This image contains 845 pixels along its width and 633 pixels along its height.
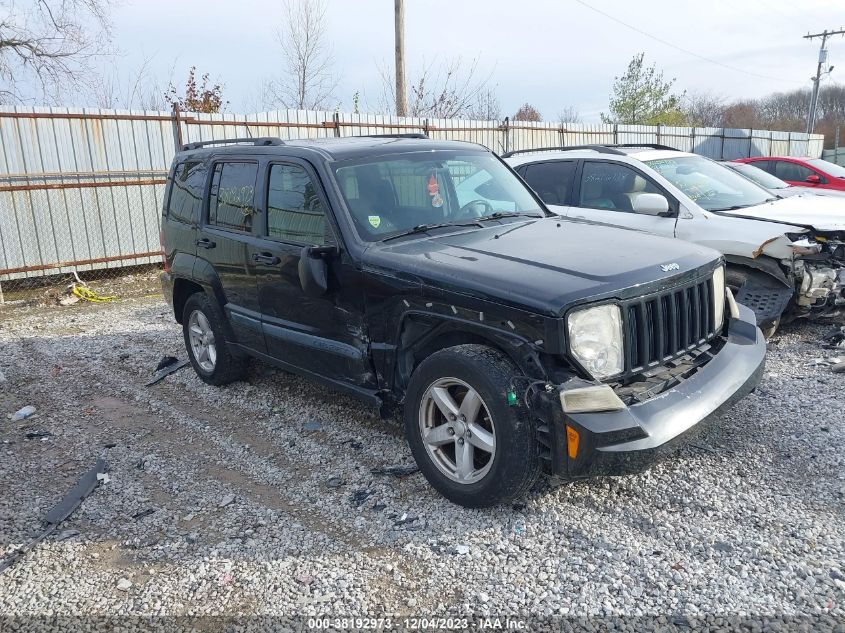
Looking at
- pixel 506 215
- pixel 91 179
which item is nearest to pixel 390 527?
pixel 506 215

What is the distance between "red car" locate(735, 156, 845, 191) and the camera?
12.1 m

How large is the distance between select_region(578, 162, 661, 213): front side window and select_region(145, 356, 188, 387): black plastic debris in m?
4.47

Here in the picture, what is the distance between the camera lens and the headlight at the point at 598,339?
10.4 feet

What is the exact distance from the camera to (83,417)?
542cm

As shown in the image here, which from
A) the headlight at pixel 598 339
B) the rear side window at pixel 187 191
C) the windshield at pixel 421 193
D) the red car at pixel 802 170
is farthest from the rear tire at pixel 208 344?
the red car at pixel 802 170

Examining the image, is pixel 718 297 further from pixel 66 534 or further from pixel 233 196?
pixel 66 534

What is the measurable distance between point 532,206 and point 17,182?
8512 millimetres

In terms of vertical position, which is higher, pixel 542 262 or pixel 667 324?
pixel 542 262

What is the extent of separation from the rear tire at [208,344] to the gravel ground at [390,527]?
20.3 inches

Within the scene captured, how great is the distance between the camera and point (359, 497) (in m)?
3.89

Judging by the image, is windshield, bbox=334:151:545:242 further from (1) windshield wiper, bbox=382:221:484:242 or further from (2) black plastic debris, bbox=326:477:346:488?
(2) black plastic debris, bbox=326:477:346:488

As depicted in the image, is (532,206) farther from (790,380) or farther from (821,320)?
(821,320)

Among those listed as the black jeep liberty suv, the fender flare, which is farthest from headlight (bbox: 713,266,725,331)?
the fender flare

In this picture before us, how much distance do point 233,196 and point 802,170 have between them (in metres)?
11.6
